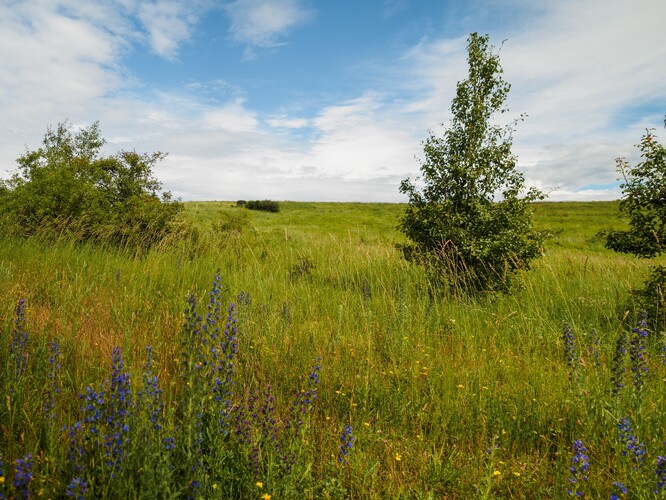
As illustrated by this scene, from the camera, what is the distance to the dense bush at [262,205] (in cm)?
3650

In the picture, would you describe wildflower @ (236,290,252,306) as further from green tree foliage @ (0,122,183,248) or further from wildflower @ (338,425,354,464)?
green tree foliage @ (0,122,183,248)

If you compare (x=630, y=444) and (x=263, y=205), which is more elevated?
(x=263, y=205)

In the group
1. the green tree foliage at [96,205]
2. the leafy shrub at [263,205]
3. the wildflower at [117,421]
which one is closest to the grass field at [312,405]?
the wildflower at [117,421]

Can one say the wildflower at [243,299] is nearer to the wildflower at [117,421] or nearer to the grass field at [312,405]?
the grass field at [312,405]

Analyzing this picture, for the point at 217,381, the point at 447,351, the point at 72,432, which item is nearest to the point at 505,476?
the point at 447,351

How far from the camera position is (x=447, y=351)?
14.2ft

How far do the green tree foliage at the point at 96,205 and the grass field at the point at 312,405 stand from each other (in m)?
3.68

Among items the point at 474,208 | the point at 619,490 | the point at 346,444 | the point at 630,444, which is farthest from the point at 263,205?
the point at 619,490

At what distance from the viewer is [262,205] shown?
37.1 m

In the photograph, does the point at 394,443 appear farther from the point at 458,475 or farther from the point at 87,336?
the point at 87,336

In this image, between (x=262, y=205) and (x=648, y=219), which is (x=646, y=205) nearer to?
Result: (x=648, y=219)

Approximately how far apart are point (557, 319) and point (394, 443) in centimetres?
454

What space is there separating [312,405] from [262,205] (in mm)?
35425

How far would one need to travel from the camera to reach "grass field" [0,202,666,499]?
2.15 m
